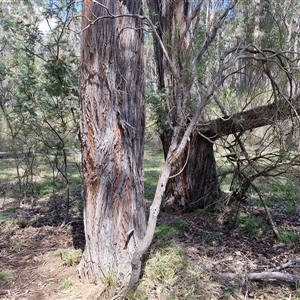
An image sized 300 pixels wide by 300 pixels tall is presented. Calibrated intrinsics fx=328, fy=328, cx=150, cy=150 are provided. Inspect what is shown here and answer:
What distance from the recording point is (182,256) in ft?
10.3

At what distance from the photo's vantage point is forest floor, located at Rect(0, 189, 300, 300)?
2656mm

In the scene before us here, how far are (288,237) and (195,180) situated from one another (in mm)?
1479

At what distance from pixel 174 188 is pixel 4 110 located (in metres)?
2.89

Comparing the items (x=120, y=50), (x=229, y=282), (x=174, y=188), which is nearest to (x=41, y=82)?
(x=120, y=50)

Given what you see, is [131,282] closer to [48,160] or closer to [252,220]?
[252,220]

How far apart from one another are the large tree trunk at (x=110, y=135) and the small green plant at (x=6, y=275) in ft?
2.64

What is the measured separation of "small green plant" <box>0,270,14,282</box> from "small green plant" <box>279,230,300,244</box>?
9.47ft

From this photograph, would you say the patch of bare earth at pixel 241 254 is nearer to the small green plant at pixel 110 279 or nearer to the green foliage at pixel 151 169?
the small green plant at pixel 110 279

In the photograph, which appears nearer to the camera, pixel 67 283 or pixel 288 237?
pixel 67 283

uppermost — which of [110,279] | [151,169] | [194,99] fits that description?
[194,99]

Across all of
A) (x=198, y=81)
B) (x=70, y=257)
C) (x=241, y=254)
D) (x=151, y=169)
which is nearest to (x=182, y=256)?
(x=241, y=254)

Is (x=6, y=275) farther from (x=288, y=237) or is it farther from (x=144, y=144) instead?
(x=288, y=237)

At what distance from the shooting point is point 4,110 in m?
5.10

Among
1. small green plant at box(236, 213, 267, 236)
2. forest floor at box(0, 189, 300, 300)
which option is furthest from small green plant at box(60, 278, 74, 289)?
small green plant at box(236, 213, 267, 236)
